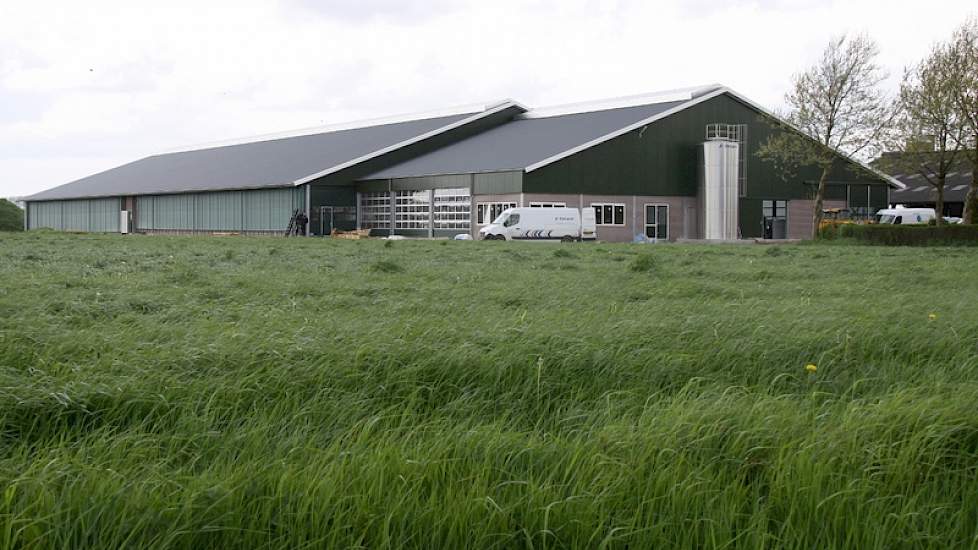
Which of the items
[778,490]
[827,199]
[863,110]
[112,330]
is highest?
[863,110]

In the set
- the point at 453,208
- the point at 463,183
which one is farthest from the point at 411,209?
the point at 463,183

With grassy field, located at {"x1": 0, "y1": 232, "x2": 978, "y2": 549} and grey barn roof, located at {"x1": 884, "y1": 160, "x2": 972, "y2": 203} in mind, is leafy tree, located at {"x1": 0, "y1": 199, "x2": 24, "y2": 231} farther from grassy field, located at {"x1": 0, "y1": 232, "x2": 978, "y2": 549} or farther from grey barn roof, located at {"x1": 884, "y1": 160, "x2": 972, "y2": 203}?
grey barn roof, located at {"x1": 884, "y1": 160, "x2": 972, "y2": 203}

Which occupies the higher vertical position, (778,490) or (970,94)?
(970,94)

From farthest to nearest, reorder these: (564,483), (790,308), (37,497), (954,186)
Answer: (954,186) < (790,308) < (564,483) < (37,497)

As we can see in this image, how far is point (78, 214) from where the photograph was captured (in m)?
77.2

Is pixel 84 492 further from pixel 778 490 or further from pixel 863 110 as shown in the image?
pixel 863 110

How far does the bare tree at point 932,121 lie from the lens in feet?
131

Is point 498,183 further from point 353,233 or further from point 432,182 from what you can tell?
point 353,233

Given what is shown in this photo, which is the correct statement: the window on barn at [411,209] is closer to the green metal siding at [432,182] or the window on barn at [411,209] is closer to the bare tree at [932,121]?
the green metal siding at [432,182]

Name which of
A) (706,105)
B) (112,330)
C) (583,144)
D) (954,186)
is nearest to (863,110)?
(706,105)

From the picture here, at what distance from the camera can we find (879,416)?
16.5 ft

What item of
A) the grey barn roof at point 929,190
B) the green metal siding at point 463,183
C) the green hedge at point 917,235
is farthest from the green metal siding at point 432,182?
the grey barn roof at point 929,190

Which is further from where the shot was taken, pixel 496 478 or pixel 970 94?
pixel 970 94

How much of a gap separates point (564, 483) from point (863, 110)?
1984 inches
